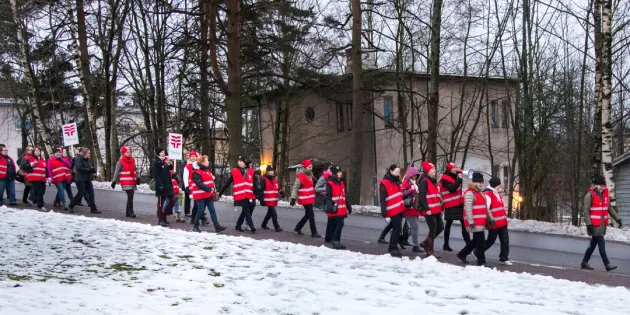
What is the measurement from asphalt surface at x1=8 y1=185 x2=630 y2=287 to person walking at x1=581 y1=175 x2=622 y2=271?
0.33m

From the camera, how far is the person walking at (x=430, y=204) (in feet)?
43.7

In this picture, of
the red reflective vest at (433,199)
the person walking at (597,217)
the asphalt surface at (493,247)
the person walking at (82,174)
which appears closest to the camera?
the asphalt surface at (493,247)

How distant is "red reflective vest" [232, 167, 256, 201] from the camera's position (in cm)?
1611

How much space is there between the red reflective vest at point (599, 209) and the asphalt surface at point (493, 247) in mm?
987

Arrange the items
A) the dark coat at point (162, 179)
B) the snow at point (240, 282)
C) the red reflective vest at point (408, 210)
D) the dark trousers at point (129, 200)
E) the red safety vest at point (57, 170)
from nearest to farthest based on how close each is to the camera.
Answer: the snow at point (240, 282) → the red reflective vest at point (408, 210) → the dark coat at point (162, 179) → the dark trousers at point (129, 200) → the red safety vest at point (57, 170)

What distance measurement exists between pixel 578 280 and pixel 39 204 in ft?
48.1

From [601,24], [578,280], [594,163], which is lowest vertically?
[578,280]

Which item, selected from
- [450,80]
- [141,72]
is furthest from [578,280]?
[141,72]

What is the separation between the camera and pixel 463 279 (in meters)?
10.8

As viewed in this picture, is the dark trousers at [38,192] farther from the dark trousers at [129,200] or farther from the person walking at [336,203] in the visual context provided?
the person walking at [336,203]

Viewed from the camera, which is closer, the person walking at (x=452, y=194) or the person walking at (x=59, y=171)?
the person walking at (x=452, y=194)

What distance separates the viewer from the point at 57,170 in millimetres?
19828

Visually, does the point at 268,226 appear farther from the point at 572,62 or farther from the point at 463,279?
the point at 572,62

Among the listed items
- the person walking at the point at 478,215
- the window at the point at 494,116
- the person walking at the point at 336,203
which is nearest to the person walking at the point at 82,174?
the person walking at the point at 336,203
